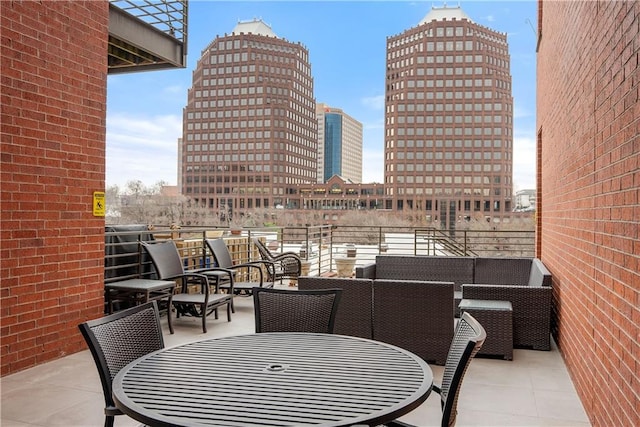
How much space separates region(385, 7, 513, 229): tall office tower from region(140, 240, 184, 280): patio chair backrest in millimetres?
75541

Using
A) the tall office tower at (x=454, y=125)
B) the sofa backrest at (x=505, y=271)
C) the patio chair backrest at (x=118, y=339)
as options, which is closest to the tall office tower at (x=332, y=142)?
the tall office tower at (x=454, y=125)

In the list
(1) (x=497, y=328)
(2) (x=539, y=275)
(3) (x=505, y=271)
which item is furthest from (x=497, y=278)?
(1) (x=497, y=328)

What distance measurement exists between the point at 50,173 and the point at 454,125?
8426 centimetres

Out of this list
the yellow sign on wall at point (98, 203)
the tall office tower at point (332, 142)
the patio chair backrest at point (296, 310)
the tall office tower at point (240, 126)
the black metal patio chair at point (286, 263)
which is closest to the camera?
the patio chair backrest at point (296, 310)

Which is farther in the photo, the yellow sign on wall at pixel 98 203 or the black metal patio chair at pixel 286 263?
the black metal patio chair at pixel 286 263

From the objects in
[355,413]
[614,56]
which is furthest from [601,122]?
[355,413]

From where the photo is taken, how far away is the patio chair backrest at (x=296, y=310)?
2789mm

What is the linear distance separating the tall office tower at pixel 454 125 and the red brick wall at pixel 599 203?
76671 millimetres

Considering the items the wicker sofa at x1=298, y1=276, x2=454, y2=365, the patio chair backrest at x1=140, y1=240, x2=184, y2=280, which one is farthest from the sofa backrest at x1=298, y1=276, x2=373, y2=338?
the patio chair backrest at x1=140, y1=240, x2=184, y2=280

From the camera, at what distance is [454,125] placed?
3280 inches

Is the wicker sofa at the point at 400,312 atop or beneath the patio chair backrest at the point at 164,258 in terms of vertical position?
beneath

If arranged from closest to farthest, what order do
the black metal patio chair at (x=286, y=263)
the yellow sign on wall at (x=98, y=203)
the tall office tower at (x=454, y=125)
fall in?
1. the yellow sign on wall at (x=98, y=203)
2. the black metal patio chair at (x=286, y=263)
3. the tall office tower at (x=454, y=125)

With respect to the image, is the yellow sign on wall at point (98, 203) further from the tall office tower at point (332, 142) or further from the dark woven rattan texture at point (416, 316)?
the tall office tower at point (332, 142)

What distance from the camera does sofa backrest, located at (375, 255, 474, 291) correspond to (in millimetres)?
6246
